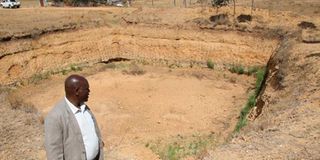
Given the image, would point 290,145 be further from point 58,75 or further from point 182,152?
point 58,75

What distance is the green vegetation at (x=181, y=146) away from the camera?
13898 millimetres

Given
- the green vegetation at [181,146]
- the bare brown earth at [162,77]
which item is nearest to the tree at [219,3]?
the bare brown earth at [162,77]

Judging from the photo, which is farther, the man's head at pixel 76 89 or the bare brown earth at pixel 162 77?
the bare brown earth at pixel 162 77

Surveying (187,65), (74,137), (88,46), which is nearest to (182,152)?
(74,137)

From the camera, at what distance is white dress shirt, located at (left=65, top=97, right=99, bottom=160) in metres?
5.76

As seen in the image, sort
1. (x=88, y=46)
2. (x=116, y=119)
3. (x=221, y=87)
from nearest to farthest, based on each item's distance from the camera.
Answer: (x=116, y=119) < (x=221, y=87) < (x=88, y=46)

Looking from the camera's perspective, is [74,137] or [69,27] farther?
[69,27]

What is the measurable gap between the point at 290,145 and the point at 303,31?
13.9m

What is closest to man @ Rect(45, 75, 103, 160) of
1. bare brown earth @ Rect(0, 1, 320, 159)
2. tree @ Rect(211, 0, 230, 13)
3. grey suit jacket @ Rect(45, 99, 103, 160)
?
grey suit jacket @ Rect(45, 99, 103, 160)

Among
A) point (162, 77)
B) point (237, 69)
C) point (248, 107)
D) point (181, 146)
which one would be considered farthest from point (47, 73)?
point (248, 107)

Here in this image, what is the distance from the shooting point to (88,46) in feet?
82.2

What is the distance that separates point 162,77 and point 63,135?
677 inches

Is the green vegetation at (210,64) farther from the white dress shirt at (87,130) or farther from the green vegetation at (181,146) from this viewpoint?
the white dress shirt at (87,130)

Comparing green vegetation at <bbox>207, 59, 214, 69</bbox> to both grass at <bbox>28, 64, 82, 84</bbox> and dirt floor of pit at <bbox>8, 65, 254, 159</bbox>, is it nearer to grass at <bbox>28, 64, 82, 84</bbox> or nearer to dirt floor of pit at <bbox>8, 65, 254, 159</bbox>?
dirt floor of pit at <bbox>8, 65, 254, 159</bbox>
